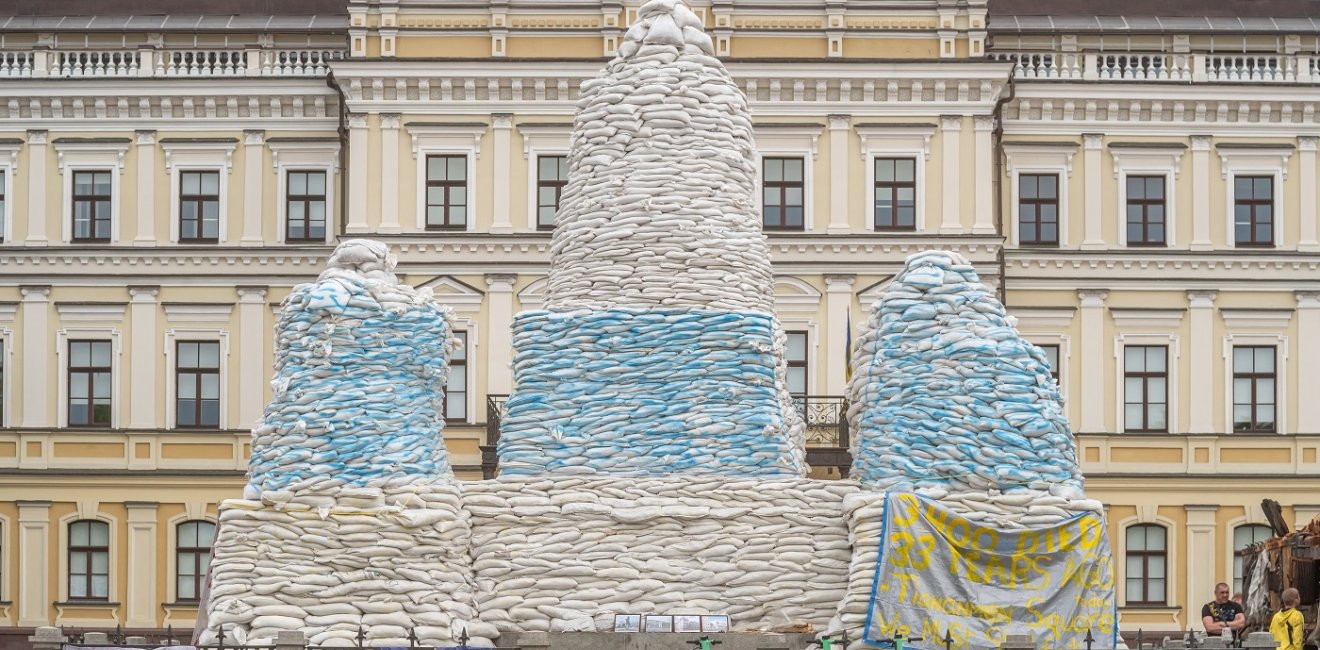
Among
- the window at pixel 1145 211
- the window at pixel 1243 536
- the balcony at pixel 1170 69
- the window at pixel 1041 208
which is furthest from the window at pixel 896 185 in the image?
the window at pixel 1243 536

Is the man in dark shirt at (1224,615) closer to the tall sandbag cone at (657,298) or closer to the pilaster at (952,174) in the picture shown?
the tall sandbag cone at (657,298)

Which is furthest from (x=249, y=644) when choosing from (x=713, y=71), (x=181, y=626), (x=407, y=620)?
(x=181, y=626)

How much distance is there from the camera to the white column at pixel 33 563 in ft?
128

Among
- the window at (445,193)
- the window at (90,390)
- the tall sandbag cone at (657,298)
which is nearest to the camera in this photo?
the tall sandbag cone at (657,298)

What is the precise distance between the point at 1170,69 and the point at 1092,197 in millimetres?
2548

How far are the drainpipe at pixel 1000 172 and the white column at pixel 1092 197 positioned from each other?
1.14 m

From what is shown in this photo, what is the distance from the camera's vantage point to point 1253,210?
4044 centimetres

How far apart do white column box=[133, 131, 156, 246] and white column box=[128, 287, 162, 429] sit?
0.97 meters

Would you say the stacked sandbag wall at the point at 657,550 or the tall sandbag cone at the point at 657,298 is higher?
the tall sandbag cone at the point at 657,298

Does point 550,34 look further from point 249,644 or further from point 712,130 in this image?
point 249,644

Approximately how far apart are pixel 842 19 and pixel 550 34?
187 inches

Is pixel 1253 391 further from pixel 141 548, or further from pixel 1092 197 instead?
pixel 141 548

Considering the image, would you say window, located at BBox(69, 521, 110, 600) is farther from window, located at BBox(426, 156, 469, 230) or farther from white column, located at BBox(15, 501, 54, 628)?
window, located at BBox(426, 156, 469, 230)

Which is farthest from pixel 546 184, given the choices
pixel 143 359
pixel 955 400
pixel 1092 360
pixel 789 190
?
pixel 955 400
